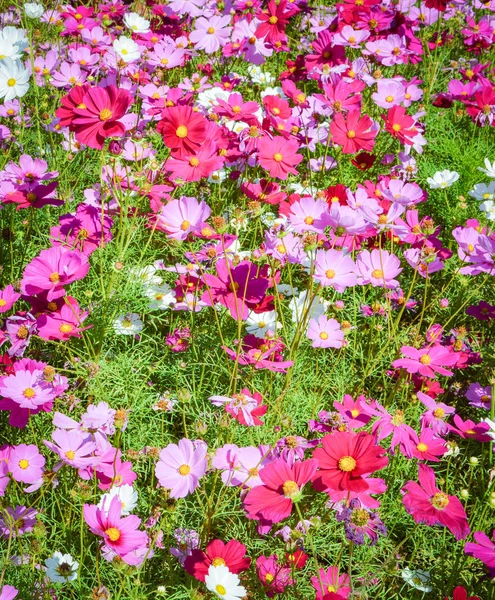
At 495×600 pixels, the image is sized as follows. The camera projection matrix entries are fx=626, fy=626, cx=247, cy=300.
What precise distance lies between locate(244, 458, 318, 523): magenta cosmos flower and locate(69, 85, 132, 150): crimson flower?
0.76m

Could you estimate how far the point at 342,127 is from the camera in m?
1.56

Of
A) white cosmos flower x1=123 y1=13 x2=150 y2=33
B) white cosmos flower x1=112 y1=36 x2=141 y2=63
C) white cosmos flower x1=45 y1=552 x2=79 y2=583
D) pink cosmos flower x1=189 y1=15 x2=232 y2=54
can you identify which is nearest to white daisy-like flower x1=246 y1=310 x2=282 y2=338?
white cosmos flower x1=45 y1=552 x2=79 y2=583

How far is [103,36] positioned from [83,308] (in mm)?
1237

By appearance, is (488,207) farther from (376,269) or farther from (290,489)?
(290,489)

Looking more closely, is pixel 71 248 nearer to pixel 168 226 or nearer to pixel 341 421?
pixel 168 226

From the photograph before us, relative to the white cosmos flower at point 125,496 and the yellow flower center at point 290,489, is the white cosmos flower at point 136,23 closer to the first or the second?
the white cosmos flower at point 125,496

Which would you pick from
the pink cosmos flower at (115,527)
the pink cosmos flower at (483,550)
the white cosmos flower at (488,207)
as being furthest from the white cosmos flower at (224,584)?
the white cosmos flower at (488,207)

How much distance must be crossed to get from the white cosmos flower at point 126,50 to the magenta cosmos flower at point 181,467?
127 cm

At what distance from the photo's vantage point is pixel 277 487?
3.01 ft

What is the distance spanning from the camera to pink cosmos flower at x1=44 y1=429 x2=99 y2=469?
1.04 metres

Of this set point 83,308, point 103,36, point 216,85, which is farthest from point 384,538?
point 103,36

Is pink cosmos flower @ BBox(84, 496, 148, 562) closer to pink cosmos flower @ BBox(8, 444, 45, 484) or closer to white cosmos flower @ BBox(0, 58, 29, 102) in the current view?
pink cosmos flower @ BBox(8, 444, 45, 484)

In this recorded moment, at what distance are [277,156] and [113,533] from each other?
3.10 feet

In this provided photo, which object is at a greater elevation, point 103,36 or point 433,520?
point 103,36
